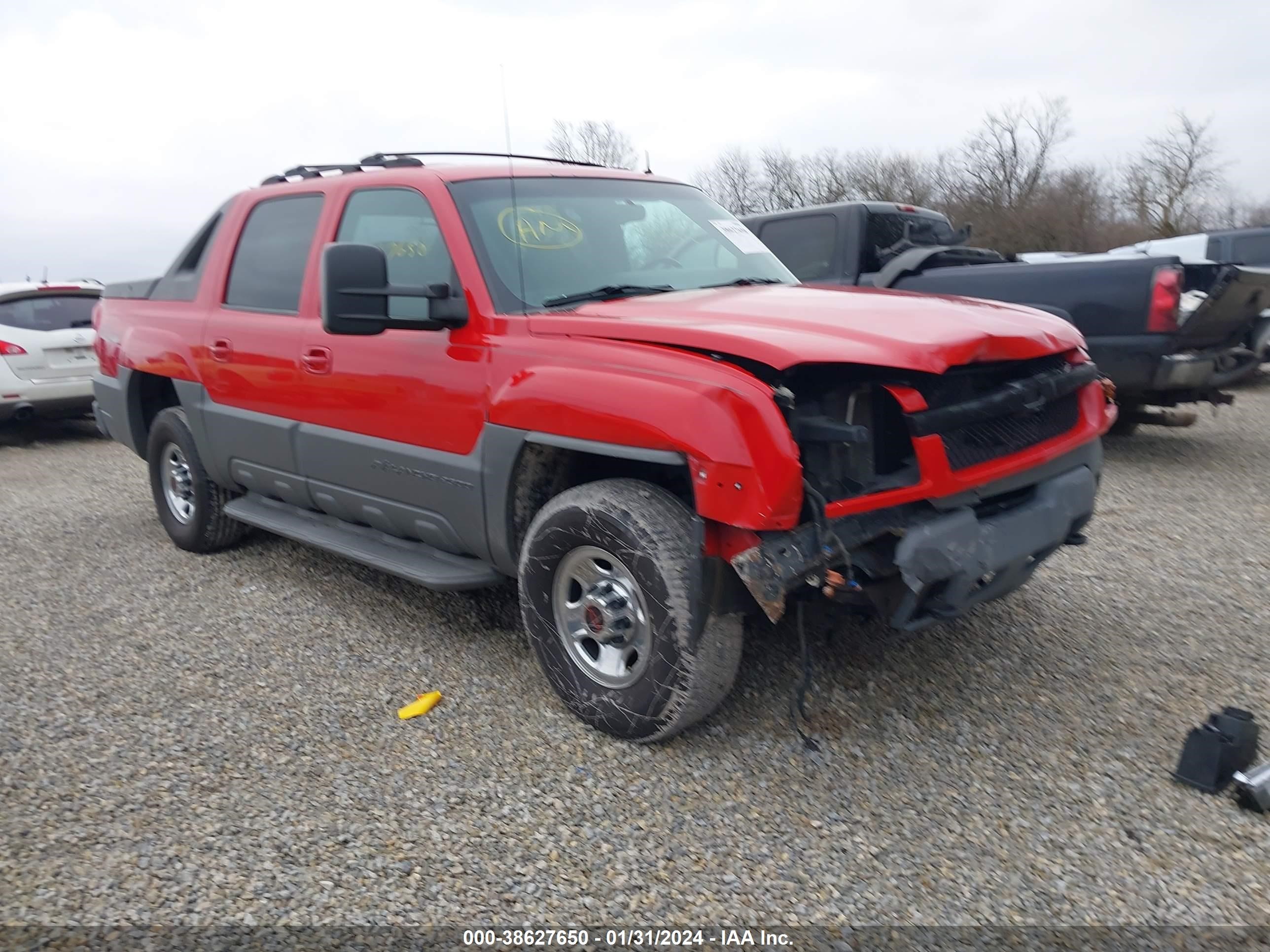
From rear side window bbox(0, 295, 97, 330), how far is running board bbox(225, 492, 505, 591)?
6217 millimetres

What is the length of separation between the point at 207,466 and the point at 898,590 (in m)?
3.77

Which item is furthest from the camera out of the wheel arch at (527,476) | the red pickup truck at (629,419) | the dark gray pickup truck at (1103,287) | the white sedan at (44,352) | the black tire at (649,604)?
the white sedan at (44,352)

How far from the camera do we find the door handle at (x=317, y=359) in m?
4.19

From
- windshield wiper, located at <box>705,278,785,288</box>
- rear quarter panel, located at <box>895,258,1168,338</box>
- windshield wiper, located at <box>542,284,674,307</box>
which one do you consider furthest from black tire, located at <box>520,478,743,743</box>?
rear quarter panel, located at <box>895,258,1168,338</box>

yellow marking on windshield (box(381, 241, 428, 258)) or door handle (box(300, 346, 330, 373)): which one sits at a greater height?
yellow marking on windshield (box(381, 241, 428, 258))

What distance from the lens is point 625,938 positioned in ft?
7.88

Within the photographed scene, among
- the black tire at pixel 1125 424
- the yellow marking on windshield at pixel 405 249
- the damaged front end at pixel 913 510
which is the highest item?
the yellow marking on windshield at pixel 405 249

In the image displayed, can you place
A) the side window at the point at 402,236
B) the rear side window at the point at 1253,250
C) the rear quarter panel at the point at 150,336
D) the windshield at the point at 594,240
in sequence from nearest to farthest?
1. the windshield at the point at 594,240
2. the side window at the point at 402,236
3. the rear quarter panel at the point at 150,336
4. the rear side window at the point at 1253,250

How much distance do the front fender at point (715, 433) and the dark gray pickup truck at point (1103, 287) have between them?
167 inches

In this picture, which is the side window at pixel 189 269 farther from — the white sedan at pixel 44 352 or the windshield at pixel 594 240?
the white sedan at pixel 44 352

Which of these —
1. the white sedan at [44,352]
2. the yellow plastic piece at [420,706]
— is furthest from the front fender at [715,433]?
the white sedan at [44,352]

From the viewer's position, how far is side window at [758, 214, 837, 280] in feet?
25.8

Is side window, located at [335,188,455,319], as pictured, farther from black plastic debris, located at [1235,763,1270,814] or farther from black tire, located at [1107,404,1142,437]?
black tire, located at [1107,404,1142,437]

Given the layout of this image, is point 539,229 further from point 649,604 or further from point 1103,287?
point 1103,287
